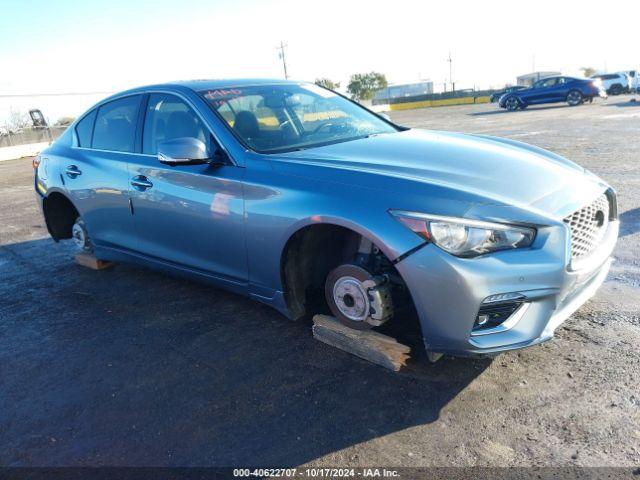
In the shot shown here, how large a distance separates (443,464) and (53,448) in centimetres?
179

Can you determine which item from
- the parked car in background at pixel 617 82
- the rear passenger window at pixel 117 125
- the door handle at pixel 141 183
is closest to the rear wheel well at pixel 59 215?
the rear passenger window at pixel 117 125

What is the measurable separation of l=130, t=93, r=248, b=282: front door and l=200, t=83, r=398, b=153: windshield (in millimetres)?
221

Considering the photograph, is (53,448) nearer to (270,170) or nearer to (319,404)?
(319,404)

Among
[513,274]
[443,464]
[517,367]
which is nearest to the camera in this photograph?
[443,464]

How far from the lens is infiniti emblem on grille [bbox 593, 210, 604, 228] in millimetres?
2913

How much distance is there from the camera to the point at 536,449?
2.29 m

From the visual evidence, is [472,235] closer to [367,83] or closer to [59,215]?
[59,215]

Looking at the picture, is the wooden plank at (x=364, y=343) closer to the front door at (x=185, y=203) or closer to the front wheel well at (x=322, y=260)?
the front wheel well at (x=322, y=260)

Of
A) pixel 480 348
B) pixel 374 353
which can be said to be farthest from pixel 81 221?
pixel 480 348

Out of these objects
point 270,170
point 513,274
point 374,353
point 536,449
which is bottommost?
point 536,449

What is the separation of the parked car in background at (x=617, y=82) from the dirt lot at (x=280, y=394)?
118 feet

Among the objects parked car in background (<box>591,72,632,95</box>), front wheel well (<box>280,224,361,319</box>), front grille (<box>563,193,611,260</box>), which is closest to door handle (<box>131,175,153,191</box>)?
front wheel well (<box>280,224,361,319</box>)

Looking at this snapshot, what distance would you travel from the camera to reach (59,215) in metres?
5.43

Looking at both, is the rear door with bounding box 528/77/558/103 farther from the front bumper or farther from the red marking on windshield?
the front bumper
